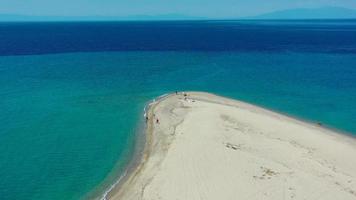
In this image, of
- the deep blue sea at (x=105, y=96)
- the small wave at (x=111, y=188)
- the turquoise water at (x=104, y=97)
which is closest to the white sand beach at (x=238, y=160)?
the small wave at (x=111, y=188)

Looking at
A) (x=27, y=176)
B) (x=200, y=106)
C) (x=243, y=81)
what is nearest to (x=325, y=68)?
(x=243, y=81)

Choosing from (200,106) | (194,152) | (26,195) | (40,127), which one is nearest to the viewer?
(26,195)

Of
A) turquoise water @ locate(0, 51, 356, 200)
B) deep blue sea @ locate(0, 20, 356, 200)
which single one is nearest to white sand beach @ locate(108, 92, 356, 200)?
deep blue sea @ locate(0, 20, 356, 200)

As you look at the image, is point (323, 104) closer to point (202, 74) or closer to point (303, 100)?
point (303, 100)

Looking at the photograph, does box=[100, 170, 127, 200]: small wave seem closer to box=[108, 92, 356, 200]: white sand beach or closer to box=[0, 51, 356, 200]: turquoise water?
box=[108, 92, 356, 200]: white sand beach

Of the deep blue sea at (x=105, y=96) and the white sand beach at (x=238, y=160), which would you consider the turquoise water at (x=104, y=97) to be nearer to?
the deep blue sea at (x=105, y=96)

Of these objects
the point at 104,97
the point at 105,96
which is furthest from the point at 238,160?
the point at 105,96
